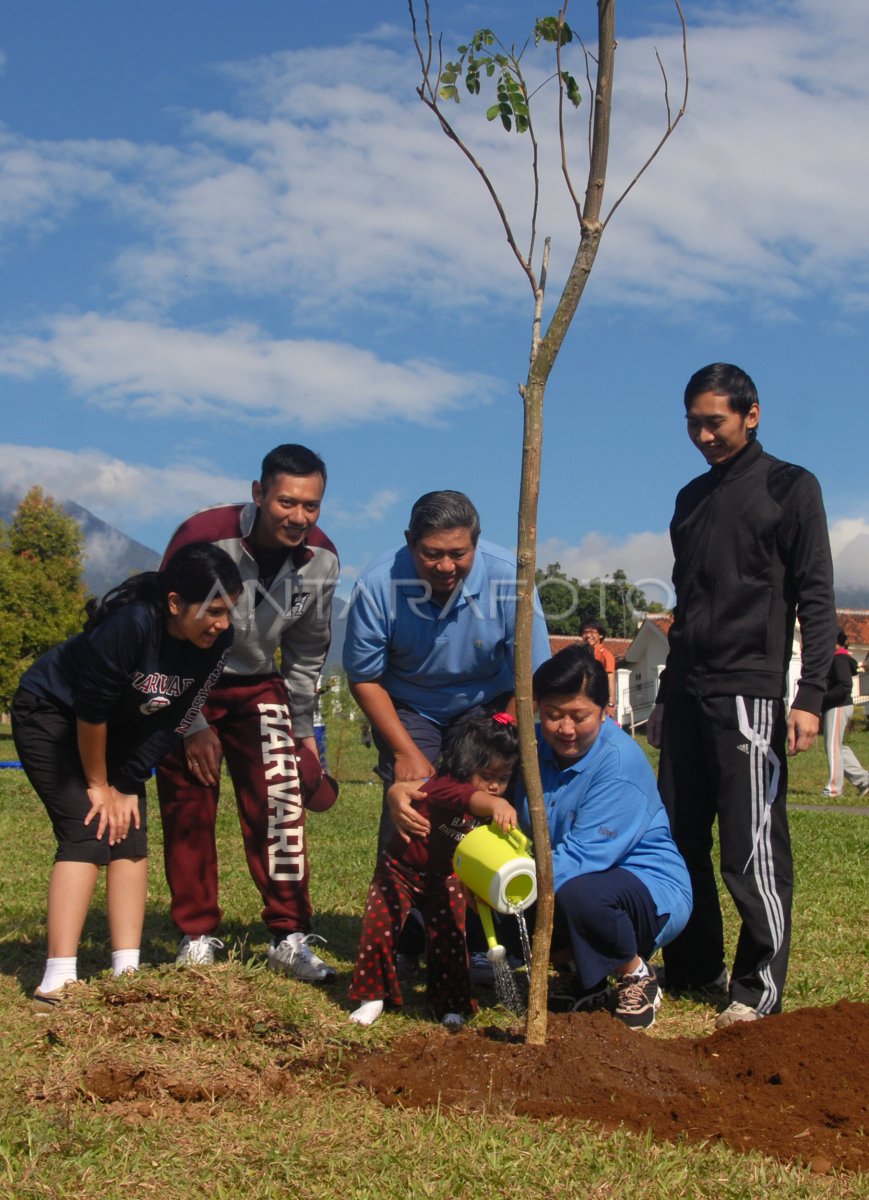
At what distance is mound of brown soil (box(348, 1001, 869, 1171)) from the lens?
3.16 m

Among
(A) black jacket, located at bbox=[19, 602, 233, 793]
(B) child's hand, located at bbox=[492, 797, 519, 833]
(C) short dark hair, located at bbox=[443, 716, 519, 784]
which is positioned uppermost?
(A) black jacket, located at bbox=[19, 602, 233, 793]

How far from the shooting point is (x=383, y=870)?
4.54 meters

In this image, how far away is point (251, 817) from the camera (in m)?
5.18

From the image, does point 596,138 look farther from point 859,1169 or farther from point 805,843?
point 805,843

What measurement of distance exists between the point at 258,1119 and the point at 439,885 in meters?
1.45

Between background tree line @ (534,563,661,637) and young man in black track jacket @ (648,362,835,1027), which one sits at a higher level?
background tree line @ (534,563,661,637)

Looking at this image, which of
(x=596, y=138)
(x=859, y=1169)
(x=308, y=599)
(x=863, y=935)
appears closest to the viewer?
(x=859, y=1169)

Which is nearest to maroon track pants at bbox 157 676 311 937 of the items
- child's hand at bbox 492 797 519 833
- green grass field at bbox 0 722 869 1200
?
green grass field at bbox 0 722 869 1200

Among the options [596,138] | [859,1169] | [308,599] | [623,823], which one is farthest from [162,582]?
[859,1169]

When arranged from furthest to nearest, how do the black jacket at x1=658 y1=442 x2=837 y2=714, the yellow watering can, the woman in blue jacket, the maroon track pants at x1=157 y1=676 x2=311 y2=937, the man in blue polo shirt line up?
the maroon track pants at x1=157 y1=676 x2=311 y2=937
the man in blue polo shirt
the black jacket at x1=658 y1=442 x2=837 y2=714
the woman in blue jacket
the yellow watering can

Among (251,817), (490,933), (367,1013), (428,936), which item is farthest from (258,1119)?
(251,817)

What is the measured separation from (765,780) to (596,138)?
233cm

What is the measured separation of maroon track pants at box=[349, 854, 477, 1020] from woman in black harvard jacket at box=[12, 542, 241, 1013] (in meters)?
0.87

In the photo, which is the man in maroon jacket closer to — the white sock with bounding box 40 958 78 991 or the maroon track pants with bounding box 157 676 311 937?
the maroon track pants with bounding box 157 676 311 937
